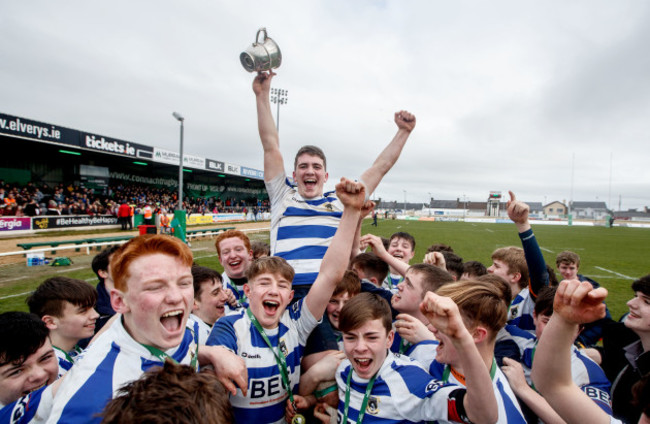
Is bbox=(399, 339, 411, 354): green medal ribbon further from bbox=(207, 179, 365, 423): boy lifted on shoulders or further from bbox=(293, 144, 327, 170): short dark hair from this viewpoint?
bbox=(293, 144, 327, 170): short dark hair

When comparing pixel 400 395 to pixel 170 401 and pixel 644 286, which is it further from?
pixel 644 286

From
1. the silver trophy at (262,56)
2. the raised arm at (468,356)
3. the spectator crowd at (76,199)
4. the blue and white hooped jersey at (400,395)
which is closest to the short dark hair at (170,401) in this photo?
the raised arm at (468,356)

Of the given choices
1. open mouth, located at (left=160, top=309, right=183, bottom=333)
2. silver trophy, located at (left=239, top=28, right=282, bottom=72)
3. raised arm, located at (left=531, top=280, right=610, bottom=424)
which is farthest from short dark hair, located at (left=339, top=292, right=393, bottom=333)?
silver trophy, located at (left=239, top=28, right=282, bottom=72)

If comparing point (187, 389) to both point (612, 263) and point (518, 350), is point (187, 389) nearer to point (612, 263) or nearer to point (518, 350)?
point (518, 350)

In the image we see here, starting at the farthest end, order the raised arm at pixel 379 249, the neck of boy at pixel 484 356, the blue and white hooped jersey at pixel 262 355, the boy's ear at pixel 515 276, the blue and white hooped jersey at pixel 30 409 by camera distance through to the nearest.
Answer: the boy's ear at pixel 515 276 < the raised arm at pixel 379 249 < the blue and white hooped jersey at pixel 262 355 < the neck of boy at pixel 484 356 < the blue and white hooped jersey at pixel 30 409

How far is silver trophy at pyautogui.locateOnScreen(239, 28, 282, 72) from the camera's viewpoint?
298 centimetres

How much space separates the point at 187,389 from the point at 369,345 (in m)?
1.26

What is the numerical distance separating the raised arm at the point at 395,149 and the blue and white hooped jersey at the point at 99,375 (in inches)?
86.5

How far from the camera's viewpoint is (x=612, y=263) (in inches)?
546

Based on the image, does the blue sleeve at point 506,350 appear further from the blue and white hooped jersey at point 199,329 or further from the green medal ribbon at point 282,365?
the blue and white hooped jersey at point 199,329

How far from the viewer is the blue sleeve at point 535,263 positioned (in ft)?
9.91

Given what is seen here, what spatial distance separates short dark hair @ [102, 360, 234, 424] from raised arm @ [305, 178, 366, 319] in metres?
1.06

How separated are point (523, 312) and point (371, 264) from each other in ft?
5.70

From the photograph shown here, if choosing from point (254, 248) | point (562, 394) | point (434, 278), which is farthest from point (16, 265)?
point (562, 394)
